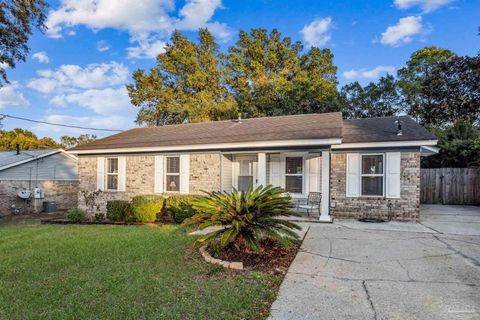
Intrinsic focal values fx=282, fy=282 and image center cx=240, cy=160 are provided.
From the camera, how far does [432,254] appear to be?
17.6 ft

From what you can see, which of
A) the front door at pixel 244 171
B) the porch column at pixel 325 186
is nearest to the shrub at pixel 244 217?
the porch column at pixel 325 186

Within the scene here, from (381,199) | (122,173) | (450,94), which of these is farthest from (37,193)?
(450,94)

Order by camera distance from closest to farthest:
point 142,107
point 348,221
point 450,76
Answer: point 348,221, point 450,76, point 142,107

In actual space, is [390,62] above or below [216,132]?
above

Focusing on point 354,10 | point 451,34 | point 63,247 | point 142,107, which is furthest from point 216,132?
point 142,107

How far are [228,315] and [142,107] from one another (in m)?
23.6

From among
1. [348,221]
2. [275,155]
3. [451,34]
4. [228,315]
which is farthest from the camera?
[451,34]

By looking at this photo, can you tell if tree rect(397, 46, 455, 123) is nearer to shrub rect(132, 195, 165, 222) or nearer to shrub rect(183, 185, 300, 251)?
shrub rect(132, 195, 165, 222)

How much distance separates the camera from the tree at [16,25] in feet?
32.5

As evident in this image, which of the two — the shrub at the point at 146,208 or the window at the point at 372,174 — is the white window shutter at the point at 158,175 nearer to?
the shrub at the point at 146,208

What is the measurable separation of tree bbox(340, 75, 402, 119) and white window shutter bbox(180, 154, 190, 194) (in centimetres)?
1393

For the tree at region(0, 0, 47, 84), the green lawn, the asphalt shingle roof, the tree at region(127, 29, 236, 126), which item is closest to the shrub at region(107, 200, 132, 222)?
the asphalt shingle roof

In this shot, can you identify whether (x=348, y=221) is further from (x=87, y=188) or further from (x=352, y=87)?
(x=352, y=87)

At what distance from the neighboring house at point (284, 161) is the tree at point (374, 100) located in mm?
9220
